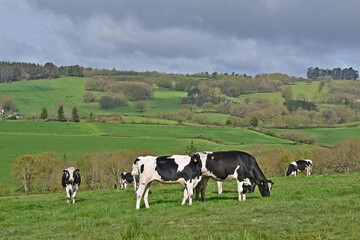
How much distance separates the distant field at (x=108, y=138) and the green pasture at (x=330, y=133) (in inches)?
533

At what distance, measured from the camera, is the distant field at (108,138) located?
99250mm

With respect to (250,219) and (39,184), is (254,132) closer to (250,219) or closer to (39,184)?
(39,184)

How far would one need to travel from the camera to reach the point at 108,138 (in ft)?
366

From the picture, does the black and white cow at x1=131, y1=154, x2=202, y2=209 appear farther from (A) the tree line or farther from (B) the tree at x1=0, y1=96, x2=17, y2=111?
(B) the tree at x1=0, y1=96, x2=17, y2=111

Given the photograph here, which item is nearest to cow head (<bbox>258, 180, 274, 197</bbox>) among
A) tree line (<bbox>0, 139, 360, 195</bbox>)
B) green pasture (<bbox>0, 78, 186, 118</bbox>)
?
tree line (<bbox>0, 139, 360, 195</bbox>)

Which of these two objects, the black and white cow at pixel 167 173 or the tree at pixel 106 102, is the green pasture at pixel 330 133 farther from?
the black and white cow at pixel 167 173

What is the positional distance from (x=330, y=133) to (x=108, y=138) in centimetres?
7554

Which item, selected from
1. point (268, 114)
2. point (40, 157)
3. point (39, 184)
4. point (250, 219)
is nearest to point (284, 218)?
point (250, 219)

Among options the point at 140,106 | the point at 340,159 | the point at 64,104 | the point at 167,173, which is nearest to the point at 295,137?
the point at 340,159

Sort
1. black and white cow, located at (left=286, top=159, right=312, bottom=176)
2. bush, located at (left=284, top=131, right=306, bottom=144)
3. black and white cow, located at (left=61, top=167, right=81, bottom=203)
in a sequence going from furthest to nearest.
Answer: bush, located at (left=284, top=131, right=306, bottom=144) → black and white cow, located at (left=286, top=159, right=312, bottom=176) → black and white cow, located at (left=61, top=167, right=81, bottom=203)

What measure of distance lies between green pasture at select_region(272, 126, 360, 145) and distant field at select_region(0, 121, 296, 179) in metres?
13.5

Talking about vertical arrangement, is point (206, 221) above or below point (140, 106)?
below

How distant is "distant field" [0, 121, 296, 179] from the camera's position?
99250 millimetres

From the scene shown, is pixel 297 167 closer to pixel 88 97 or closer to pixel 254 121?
pixel 254 121
